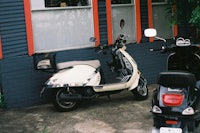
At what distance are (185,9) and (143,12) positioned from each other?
1.02 m

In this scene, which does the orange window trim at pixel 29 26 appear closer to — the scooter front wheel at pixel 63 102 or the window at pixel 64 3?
the window at pixel 64 3

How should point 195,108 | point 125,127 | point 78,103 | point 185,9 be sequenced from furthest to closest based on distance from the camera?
1. point 185,9
2. point 78,103
3. point 125,127
4. point 195,108

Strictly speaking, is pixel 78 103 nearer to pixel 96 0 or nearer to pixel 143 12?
pixel 96 0

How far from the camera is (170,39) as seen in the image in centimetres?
989

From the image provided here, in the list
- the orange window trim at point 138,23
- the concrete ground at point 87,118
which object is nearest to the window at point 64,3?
the orange window trim at point 138,23

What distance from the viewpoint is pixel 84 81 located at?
23.0ft

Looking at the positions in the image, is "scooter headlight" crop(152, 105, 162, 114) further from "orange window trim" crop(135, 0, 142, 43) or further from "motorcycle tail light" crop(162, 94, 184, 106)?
"orange window trim" crop(135, 0, 142, 43)

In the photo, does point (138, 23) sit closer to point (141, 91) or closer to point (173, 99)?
point (141, 91)

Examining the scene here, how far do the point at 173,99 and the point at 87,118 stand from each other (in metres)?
2.48

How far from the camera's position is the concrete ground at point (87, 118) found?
6230mm

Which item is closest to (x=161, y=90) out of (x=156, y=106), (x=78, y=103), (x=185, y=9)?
(x=156, y=106)

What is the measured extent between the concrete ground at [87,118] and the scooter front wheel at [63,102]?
0.32 feet

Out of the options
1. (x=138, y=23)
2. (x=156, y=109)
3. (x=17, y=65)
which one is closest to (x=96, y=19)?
(x=138, y=23)

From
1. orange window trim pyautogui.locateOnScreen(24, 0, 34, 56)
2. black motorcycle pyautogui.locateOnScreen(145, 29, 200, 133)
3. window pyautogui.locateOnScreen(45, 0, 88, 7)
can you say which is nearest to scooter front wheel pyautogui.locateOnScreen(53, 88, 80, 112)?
orange window trim pyautogui.locateOnScreen(24, 0, 34, 56)
